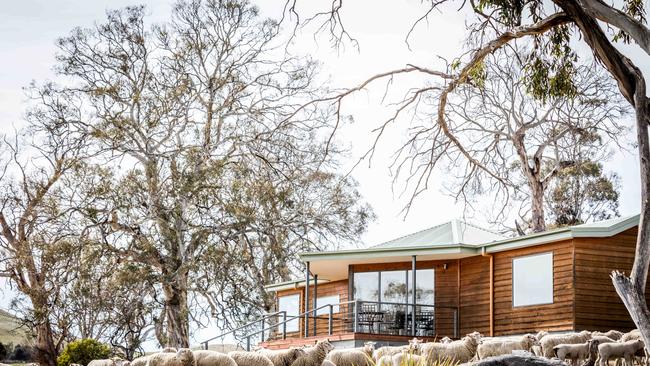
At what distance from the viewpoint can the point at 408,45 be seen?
14.5m

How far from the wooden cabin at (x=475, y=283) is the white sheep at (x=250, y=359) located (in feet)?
23.5

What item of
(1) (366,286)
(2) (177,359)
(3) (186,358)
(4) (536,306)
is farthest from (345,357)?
(1) (366,286)

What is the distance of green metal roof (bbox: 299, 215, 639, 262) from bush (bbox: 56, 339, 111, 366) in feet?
29.7

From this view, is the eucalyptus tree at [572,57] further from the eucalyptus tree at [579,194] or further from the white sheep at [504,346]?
the eucalyptus tree at [579,194]

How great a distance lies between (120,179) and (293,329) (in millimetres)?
8966

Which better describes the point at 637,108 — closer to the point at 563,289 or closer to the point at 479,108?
the point at 563,289

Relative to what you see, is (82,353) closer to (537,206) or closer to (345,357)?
(345,357)

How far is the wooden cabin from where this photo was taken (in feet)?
73.4

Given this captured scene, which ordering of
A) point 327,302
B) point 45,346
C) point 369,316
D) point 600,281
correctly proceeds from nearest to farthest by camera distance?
point 600,281
point 369,316
point 327,302
point 45,346

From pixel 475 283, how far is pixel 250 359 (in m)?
10.1

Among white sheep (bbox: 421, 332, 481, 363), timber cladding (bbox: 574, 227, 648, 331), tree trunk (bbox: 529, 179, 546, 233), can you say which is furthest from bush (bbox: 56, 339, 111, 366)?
Result: white sheep (bbox: 421, 332, 481, 363)

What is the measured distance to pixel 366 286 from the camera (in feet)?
91.7

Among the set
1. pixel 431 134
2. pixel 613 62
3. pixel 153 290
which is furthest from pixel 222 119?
pixel 613 62

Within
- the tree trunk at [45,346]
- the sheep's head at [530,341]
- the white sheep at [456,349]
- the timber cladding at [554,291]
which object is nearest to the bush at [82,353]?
the tree trunk at [45,346]
